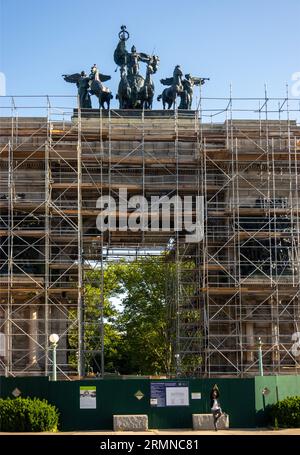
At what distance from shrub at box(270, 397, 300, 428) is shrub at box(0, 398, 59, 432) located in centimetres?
665

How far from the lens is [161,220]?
129ft

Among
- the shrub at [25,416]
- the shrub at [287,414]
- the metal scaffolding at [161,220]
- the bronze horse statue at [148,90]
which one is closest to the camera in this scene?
the shrub at [25,416]

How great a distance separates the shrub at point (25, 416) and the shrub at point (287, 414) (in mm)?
6648

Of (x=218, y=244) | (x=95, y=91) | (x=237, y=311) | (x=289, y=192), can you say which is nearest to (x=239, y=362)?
(x=237, y=311)

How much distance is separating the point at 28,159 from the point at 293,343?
14167 mm

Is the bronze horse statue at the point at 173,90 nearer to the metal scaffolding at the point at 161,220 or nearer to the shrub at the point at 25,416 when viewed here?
the metal scaffolding at the point at 161,220

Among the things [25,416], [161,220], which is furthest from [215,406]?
[161,220]

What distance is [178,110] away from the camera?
4134cm

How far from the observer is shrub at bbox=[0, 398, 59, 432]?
79.1 ft

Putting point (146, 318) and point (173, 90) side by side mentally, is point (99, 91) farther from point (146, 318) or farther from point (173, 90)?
point (146, 318)

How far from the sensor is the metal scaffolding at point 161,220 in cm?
3634

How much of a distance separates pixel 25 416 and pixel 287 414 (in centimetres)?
762

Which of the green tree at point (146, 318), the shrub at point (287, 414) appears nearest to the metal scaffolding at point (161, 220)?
the shrub at point (287, 414)

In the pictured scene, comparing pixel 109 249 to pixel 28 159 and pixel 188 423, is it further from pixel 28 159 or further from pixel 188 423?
pixel 188 423
